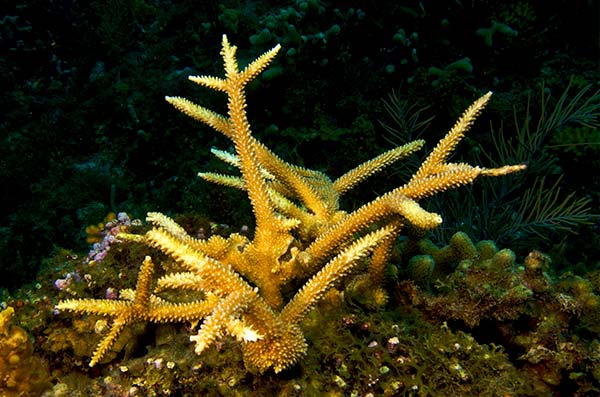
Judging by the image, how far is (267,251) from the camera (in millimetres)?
2195

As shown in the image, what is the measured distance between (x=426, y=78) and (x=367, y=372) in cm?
482

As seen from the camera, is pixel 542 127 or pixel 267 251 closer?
pixel 267 251

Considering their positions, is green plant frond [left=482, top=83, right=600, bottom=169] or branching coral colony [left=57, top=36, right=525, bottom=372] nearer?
branching coral colony [left=57, top=36, right=525, bottom=372]

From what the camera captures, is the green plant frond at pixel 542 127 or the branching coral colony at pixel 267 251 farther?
the green plant frond at pixel 542 127

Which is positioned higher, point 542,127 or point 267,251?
point 267,251

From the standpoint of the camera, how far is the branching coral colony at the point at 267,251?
180 centimetres

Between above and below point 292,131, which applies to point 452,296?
above

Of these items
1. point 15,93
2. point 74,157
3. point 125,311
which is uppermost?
point 125,311

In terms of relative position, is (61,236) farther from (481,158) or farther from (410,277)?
(481,158)

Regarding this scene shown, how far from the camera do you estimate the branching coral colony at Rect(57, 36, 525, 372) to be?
5.92 ft

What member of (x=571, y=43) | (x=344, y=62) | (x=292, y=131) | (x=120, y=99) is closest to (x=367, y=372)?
(x=292, y=131)

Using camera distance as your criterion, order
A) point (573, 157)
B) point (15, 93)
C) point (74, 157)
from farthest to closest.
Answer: point (15, 93)
point (74, 157)
point (573, 157)

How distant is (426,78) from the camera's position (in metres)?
5.75

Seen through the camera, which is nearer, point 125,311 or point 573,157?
point 125,311
